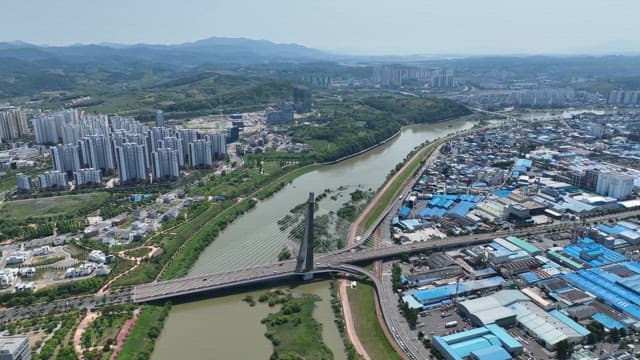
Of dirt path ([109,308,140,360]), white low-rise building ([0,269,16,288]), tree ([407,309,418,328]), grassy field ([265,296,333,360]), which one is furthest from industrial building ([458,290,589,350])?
white low-rise building ([0,269,16,288])

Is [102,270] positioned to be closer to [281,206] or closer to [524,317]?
[281,206]

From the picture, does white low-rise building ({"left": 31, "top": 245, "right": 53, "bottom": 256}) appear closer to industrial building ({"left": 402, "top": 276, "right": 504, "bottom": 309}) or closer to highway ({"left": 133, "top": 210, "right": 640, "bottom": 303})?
highway ({"left": 133, "top": 210, "right": 640, "bottom": 303})

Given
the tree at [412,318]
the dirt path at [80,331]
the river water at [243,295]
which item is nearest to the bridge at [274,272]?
the river water at [243,295]

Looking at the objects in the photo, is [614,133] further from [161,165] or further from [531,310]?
[161,165]

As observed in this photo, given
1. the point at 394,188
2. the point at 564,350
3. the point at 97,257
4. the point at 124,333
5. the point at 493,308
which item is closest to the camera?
the point at 564,350

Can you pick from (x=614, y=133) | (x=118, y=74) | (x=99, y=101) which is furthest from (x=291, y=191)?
(x=118, y=74)

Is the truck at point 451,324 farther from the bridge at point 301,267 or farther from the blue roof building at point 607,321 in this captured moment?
the blue roof building at point 607,321

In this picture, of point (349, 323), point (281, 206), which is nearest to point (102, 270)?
point (349, 323)
